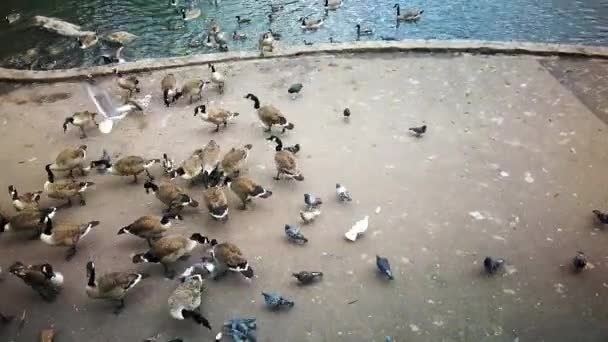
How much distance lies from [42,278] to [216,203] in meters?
2.36

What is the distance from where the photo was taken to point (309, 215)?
8000 mm

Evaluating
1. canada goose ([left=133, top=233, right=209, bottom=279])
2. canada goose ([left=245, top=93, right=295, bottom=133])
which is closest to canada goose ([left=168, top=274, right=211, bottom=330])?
canada goose ([left=133, top=233, right=209, bottom=279])

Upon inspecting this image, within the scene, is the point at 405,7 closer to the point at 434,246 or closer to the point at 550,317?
the point at 434,246

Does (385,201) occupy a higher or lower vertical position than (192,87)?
lower

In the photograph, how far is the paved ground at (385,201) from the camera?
21.8ft

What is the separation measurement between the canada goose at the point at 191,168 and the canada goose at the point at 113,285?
2182 millimetres

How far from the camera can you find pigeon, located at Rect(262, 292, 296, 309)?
6.65m

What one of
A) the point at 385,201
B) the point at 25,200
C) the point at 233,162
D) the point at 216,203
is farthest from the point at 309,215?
the point at 25,200

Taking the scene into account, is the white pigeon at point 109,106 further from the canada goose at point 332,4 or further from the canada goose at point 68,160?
the canada goose at point 332,4

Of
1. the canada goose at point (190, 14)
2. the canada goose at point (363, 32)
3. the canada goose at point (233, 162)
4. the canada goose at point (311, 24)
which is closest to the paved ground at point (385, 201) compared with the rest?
the canada goose at point (233, 162)

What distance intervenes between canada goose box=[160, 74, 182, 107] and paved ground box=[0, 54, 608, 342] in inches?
9.8

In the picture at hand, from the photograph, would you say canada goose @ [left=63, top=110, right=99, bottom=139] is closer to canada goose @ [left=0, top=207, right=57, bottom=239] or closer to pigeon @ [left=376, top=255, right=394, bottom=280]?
canada goose @ [left=0, top=207, right=57, bottom=239]

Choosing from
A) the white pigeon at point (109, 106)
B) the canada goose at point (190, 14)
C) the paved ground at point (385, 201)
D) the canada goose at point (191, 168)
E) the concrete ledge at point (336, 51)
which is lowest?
the paved ground at point (385, 201)

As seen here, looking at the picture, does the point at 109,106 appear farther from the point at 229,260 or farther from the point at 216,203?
the point at 229,260
